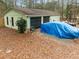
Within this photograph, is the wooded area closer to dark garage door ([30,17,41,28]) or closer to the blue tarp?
dark garage door ([30,17,41,28])

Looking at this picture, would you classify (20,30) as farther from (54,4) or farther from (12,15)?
(54,4)

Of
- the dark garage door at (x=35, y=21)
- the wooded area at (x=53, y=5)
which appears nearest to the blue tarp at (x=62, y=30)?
the dark garage door at (x=35, y=21)

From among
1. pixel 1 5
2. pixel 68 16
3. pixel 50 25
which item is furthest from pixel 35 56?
pixel 1 5

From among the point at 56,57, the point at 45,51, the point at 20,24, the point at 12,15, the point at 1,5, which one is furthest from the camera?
the point at 1,5

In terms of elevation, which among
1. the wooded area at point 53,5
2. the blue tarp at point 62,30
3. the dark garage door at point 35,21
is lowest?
the blue tarp at point 62,30

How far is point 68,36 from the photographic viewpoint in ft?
50.7

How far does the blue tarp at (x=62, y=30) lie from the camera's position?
50.6ft

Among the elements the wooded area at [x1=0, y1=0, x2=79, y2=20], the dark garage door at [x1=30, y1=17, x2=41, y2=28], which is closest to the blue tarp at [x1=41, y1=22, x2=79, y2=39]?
the dark garage door at [x1=30, y1=17, x2=41, y2=28]

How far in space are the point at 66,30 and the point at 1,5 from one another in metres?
22.4

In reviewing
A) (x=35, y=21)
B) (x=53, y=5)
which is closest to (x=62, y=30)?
(x=35, y=21)

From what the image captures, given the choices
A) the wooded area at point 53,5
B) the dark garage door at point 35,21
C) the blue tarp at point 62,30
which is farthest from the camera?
the wooded area at point 53,5

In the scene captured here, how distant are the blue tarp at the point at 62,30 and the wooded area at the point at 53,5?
14.3m

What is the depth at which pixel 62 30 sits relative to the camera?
15961 millimetres

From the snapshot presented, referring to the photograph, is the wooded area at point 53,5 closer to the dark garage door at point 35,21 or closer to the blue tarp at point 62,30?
the dark garage door at point 35,21
